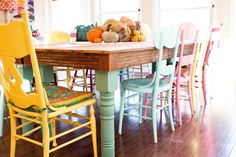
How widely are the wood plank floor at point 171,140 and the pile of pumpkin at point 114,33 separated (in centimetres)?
85

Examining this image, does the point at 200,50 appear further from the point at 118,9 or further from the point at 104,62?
the point at 118,9

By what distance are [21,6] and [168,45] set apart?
3871 millimetres

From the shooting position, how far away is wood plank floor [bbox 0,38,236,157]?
2023mm

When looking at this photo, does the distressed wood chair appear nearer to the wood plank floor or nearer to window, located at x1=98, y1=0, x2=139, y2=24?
the wood plank floor

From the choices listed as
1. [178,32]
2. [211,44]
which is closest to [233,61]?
[211,44]

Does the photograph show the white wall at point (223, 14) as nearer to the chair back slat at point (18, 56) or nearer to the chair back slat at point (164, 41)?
the chair back slat at point (164, 41)

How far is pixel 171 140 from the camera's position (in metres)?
2.25

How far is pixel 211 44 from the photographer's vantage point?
3184 mm

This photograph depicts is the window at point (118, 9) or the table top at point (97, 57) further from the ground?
the window at point (118, 9)

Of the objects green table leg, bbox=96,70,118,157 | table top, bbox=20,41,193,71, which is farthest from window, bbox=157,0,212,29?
green table leg, bbox=96,70,118,157

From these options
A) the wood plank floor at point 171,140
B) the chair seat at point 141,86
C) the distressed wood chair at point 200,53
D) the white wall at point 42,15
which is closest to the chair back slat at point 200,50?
the distressed wood chair at point 200,53

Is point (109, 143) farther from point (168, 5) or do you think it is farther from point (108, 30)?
point (168, 5)

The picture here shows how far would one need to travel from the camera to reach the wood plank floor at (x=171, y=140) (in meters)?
2.02

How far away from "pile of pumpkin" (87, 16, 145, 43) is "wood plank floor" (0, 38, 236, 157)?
0.85 meters
